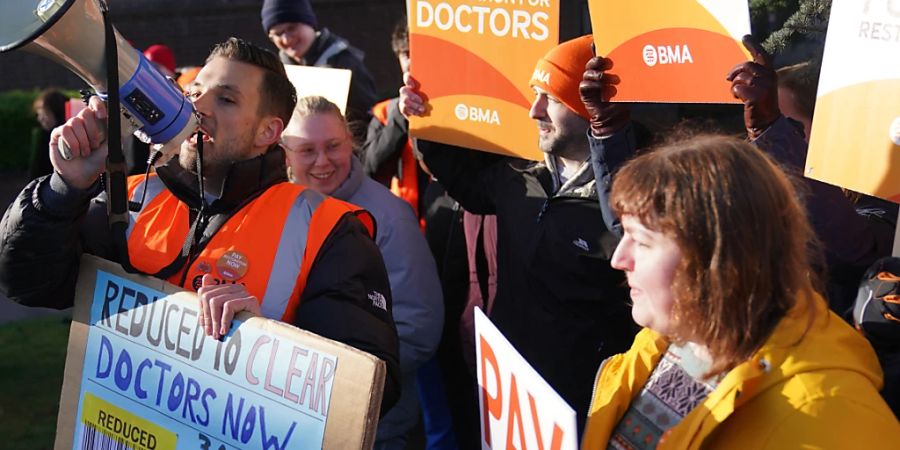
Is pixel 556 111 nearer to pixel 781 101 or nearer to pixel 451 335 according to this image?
pixel 781 101

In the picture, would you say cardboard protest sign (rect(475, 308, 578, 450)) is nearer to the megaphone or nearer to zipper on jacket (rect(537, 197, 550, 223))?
the megaphone

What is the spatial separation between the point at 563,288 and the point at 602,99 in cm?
68

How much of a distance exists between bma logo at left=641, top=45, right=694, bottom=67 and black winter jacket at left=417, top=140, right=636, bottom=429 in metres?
0.52

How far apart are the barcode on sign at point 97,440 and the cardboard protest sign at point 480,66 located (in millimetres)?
1646

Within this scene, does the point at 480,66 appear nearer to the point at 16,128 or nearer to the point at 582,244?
the point at 582,244

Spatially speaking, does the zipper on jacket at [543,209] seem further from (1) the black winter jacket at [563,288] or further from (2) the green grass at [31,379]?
(2) the green grass at [31,379]

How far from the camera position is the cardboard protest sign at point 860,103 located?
2.44 metres

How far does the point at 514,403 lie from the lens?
221 cm

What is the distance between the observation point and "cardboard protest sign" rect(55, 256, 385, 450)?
7.64 ft

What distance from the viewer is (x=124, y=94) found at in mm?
2609

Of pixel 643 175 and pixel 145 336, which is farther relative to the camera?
pixel 145 336

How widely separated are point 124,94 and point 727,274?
152cm

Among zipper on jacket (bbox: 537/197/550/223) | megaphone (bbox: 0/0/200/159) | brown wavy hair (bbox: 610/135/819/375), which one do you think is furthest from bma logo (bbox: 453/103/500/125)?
brown wavy hair (bbox: 610/135/819/375)

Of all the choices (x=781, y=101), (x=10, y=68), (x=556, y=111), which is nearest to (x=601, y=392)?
(x=556, y=111)
